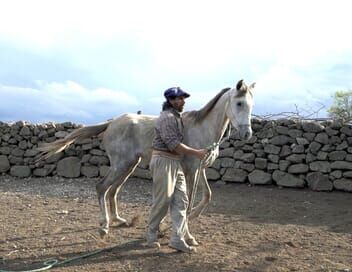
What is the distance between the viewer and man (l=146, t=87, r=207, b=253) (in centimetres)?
517

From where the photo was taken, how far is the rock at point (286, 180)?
33.4 feet

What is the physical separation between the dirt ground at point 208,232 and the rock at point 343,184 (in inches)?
6.3

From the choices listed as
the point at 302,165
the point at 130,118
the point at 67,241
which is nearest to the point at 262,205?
the point at 302,165

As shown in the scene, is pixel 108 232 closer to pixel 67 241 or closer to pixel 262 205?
pixel 67 241

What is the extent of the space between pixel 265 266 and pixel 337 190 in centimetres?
545

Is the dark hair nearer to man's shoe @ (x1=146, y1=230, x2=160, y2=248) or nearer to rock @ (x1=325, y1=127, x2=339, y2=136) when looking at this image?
man's shoe @ (x1=146, y1=230, x2=160, y2=248)

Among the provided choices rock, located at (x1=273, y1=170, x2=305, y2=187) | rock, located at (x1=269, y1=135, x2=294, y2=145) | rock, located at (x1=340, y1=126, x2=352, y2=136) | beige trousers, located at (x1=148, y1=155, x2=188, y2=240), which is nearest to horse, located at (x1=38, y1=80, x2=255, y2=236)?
beige trousers, located at (x1=148, y1=155, x2=188, y2=240)

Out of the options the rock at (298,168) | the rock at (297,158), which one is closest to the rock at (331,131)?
the rock at (297,158)

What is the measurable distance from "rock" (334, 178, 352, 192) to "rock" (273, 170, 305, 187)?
0.68m

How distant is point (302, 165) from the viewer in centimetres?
1020

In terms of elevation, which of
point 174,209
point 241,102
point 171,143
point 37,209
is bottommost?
point 37,209

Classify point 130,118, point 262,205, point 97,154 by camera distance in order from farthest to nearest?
1. point 97,154
2. point 262,205
3. point 130,118

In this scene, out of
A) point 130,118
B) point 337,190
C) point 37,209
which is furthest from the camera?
point 337,190

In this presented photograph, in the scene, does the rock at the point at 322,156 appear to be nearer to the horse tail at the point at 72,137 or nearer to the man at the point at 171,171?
the horse tail at the point at 72,137
